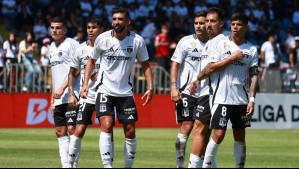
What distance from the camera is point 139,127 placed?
3353 cm

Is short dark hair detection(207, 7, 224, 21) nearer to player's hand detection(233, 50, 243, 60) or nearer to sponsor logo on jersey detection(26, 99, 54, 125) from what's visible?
player's hand detection(233, 50, 243, 60)

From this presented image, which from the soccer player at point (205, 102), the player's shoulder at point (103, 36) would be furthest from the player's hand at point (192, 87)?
the player's shoulder at point (103, 36)

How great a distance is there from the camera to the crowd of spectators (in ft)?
123

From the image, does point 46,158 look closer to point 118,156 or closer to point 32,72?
point 118,156

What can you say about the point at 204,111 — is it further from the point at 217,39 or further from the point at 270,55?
the point at 270,55

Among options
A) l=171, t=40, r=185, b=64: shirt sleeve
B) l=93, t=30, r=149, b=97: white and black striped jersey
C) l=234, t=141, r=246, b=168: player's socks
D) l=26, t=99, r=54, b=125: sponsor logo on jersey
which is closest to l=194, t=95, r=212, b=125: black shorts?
l=234, t=141, r=246, b=168: player's socks

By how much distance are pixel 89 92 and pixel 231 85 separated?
3064 millimetres

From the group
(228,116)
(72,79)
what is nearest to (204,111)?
(228,116)

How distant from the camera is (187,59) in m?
18.5

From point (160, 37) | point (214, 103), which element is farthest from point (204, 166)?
point (160, 37)

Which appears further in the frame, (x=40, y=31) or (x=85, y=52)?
(x=40, y=31)

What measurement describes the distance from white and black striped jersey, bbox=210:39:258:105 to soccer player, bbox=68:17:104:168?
Result: 234 centimetres

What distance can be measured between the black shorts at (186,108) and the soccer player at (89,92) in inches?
62.1

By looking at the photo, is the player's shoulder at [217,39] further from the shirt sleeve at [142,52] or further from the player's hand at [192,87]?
the shirt sleeve at [142,52]
